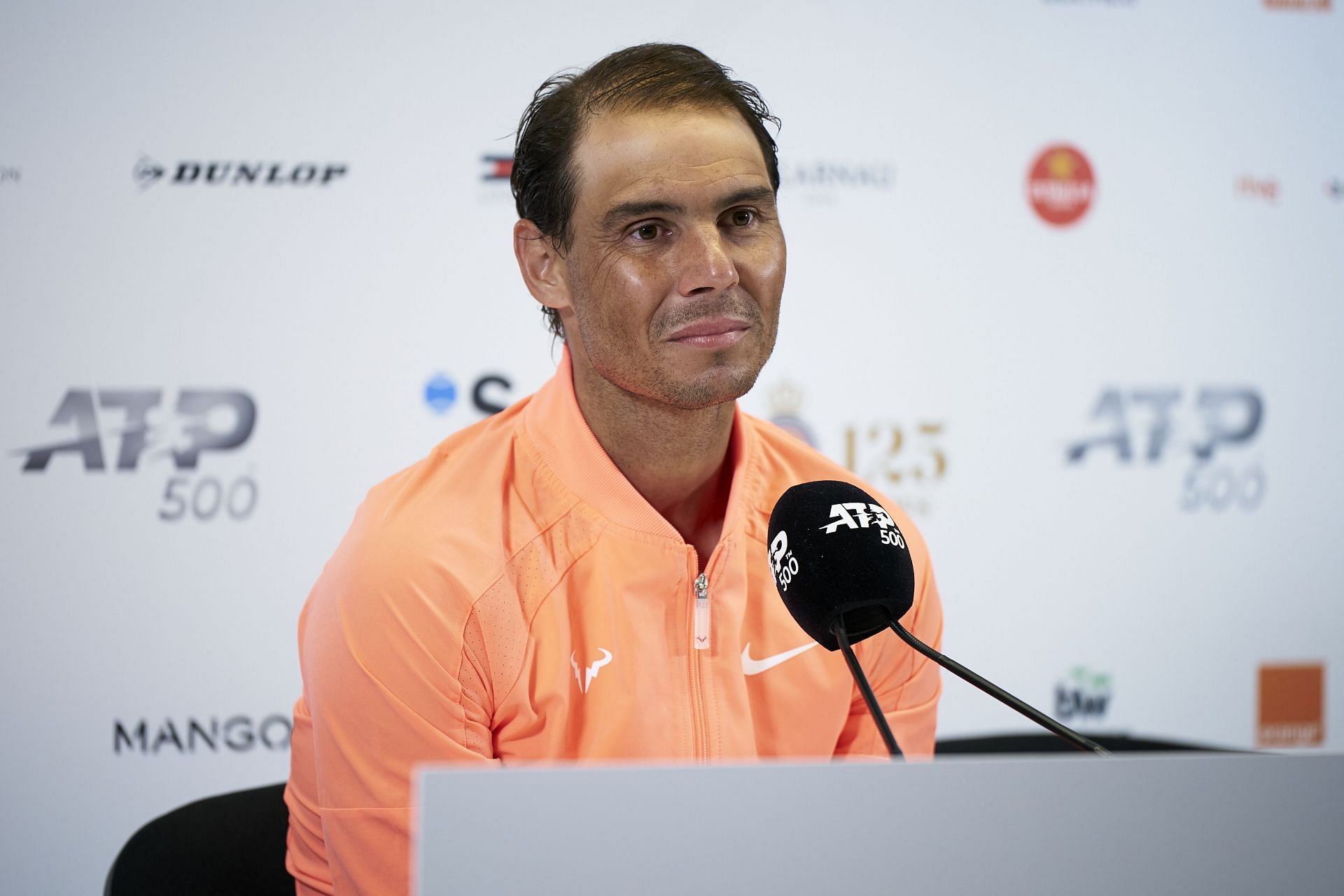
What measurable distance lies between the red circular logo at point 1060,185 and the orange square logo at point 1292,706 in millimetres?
1266

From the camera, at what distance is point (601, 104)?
1492 mm

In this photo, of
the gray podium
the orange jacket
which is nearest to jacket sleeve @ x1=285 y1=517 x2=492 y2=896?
the orange jacket

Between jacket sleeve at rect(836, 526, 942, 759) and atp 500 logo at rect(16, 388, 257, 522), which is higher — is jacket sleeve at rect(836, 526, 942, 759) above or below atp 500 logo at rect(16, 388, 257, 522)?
below

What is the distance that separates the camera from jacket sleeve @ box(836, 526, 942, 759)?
1.50 meters

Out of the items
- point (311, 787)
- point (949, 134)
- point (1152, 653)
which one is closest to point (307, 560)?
point (311, 787)

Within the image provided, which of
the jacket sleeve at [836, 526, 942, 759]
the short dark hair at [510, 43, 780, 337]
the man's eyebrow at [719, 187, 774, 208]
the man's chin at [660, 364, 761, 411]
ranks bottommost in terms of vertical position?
the jacket sleeve at [836, 526, 942, 759]

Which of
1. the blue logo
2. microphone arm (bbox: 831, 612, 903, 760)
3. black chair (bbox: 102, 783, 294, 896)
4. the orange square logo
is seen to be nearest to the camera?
microphone arm (bbox: 831, 612, 903, 760)

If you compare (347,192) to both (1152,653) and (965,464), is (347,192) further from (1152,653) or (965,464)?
(1152,653)

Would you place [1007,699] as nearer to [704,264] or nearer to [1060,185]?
[704,264]

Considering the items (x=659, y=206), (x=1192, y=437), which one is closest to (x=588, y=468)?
(x=659, y=206)

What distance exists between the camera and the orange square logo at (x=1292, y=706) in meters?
2.88

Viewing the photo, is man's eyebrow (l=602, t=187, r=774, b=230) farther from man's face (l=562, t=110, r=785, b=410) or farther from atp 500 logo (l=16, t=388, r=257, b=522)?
atp 500 logo (l=16, t=388, r=257, b=522)

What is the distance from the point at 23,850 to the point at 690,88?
2.11 meters

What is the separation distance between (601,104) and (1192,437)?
6.42 feet
